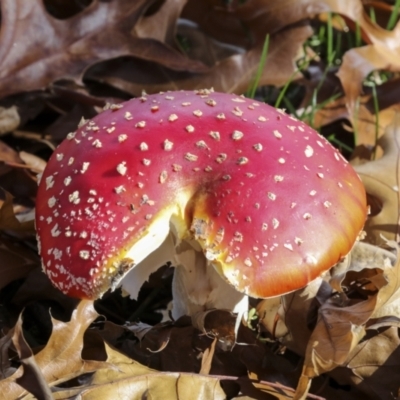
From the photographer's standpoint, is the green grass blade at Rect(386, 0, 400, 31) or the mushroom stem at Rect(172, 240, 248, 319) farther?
the green grass blade at Rect(386, 0, 400, 31)

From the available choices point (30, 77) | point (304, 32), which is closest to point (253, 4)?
point (304, 32)

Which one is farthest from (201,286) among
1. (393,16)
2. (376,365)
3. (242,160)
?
(393,16)

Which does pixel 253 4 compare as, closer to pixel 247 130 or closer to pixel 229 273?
pixel 247 130

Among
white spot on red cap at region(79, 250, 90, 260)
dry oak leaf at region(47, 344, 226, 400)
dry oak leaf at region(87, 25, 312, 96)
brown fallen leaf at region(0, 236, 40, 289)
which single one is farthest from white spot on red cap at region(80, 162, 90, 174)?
dry oak leaf at region(87, 25, 312, 96)

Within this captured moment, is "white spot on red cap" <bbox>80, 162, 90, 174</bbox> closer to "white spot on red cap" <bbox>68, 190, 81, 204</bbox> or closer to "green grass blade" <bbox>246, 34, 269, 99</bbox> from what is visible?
"white spot on red cap" <bbox>68, 190, 81, 204</bbox>

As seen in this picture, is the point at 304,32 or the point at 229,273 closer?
the point at 229,273

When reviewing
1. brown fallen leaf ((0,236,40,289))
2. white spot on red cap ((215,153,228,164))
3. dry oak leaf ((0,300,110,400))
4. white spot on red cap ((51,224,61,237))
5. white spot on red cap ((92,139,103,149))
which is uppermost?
white spot on red cap ((92,139,103,149))

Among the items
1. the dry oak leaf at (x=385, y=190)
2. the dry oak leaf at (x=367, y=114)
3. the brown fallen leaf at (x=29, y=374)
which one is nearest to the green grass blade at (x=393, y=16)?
the dry oak leaf at (x=367, y=114)
